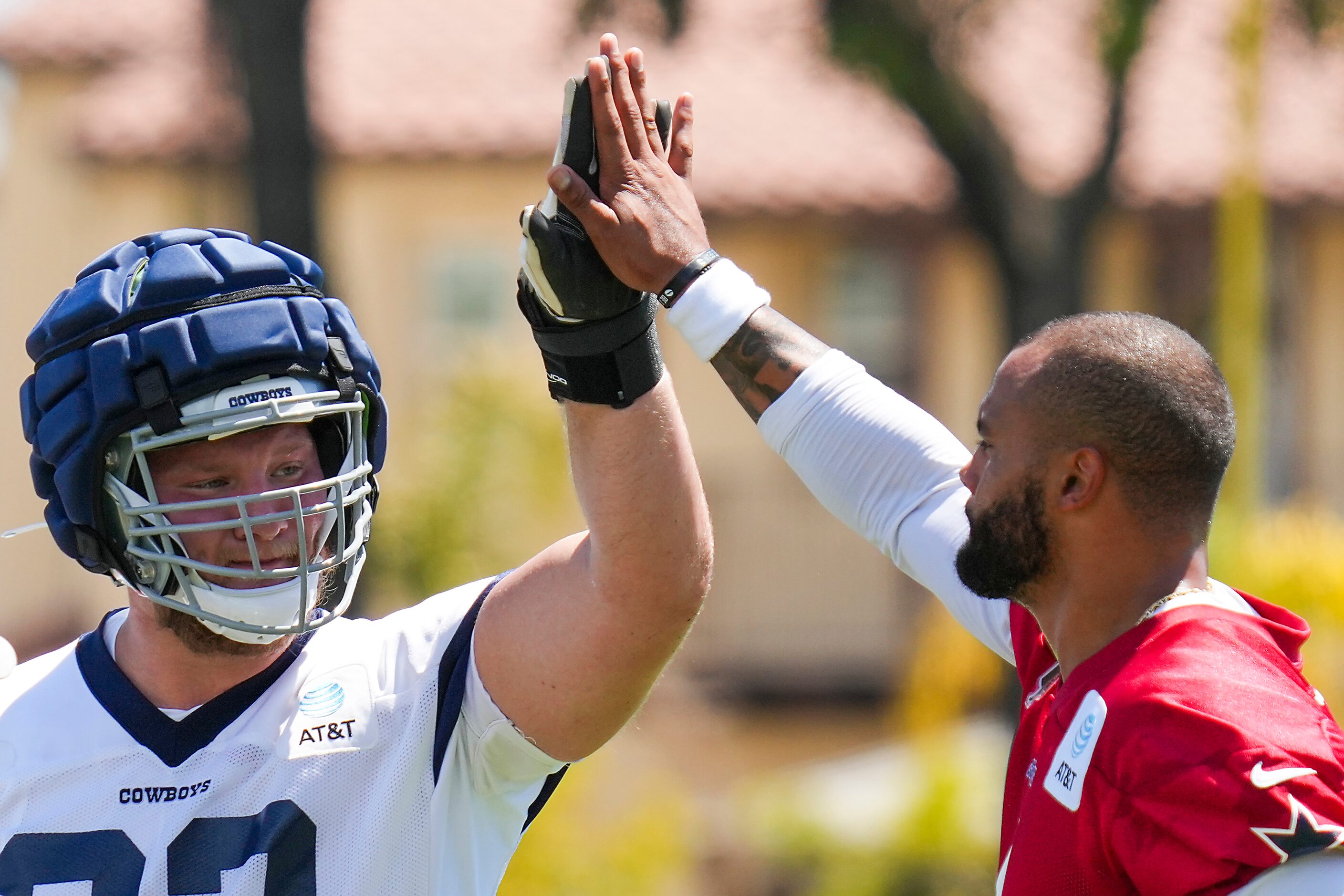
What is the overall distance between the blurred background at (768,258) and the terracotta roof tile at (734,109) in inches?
1.4

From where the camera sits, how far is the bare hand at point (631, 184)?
213cm

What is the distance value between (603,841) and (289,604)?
443 cm

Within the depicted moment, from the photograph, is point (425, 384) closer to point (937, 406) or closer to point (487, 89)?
point (487, 89)

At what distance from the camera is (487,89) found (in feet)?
42.8

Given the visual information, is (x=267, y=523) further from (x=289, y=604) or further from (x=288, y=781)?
(x=288, y=781)

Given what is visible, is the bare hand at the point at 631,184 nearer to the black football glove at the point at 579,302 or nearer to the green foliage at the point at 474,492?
the black football glove at the point at 579,302

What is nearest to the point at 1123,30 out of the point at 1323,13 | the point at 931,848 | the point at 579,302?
the point at 1323,13

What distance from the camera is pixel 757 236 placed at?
1240 centimetres

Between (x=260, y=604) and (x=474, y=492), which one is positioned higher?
(x=260, y=604)

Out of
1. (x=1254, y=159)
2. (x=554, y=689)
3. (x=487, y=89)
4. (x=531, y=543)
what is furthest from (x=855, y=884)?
(x=487, y=89)

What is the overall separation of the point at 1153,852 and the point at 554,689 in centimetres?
83

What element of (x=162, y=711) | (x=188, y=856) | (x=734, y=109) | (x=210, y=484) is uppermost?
(x=210, y=484)

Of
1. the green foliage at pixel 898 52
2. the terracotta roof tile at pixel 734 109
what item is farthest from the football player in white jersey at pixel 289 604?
the terracotta roof tile at pixel 734 109

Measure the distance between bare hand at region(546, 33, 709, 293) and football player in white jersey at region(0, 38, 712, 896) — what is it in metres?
0.02
